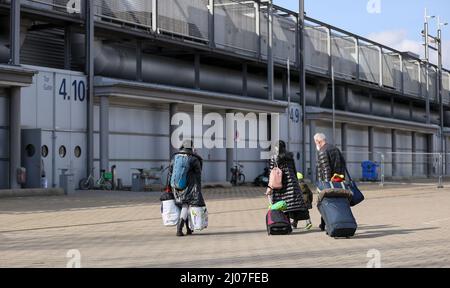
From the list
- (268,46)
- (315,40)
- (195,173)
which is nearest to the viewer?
(195,173)

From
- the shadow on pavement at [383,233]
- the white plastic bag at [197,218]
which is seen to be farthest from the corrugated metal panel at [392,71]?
the white plastic bag at [197,218]

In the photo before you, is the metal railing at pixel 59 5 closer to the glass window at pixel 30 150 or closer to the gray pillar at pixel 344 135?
the glass window at pixel 30 150

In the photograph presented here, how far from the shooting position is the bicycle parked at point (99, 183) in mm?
26766

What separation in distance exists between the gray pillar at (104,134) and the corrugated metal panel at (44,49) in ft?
10.7

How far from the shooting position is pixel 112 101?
95.0 feet

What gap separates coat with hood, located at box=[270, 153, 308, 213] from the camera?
11938mm

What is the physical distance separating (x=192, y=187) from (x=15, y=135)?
1373cm

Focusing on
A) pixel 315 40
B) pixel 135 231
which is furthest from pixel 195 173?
pixel 315 40

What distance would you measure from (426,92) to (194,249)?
5454 cm

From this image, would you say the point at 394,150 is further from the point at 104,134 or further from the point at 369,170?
the point at 104,134

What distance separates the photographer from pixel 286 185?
472 inches

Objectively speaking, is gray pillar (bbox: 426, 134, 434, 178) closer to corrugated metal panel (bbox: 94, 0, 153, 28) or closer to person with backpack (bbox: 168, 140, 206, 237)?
corrugated metal panel (bbox: 94, 0, 153, 28)
